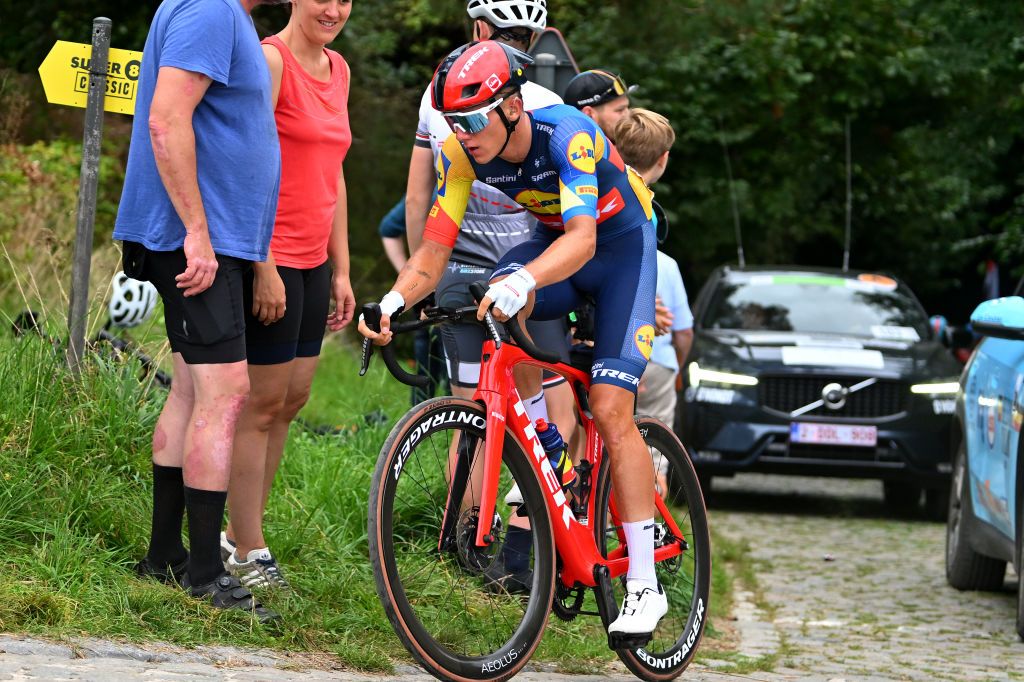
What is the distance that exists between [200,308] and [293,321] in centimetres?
50

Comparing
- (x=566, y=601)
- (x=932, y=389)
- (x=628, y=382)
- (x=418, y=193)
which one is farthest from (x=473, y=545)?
(x=932, y=389)

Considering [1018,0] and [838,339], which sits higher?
[1018,0]

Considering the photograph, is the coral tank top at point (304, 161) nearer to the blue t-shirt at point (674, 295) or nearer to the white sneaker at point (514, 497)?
the white sneaker at point (514, 497)

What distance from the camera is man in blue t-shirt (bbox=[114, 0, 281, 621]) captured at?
194 inches

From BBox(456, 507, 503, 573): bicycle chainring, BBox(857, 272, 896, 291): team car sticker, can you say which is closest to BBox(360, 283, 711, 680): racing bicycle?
BBox(456, 507, 503, 573): bicycle chainring

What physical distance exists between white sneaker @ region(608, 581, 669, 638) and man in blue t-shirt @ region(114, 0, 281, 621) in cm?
112

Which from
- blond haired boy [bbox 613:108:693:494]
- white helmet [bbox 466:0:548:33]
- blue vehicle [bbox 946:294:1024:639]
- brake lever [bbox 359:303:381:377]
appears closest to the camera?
brake lever [bbox 359:303:381:377]

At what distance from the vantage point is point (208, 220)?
506cm

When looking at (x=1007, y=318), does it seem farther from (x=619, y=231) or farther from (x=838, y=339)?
(x=838, y=339)

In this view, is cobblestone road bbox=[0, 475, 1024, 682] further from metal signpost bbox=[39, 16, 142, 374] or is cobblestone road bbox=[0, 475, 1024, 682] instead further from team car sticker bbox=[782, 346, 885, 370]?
metal signpost bbox=[39, 16, 142, 374]

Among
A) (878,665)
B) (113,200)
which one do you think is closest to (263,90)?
(878,665)

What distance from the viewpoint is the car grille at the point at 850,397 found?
→ 36.6 ft

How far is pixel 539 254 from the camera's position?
5203 millimetres

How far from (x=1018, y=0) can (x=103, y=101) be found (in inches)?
522
